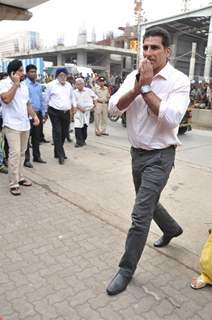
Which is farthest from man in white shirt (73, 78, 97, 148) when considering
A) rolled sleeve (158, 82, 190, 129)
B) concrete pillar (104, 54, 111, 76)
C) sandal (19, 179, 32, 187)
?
concrete pillar (104, 54, 111, 76)

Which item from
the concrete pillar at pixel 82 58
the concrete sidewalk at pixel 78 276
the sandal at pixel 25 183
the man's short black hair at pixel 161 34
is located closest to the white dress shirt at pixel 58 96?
the sandal at pixel 25 183

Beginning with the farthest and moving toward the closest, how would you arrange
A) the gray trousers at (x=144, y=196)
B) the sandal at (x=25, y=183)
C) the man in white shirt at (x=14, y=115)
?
1. the sandal at (x=25, y=183)
2. the man in white shirt at (x=14, y=115)
3. the gray trousers at (x=144, y=196)

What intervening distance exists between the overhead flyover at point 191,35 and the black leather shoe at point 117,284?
23.4 m

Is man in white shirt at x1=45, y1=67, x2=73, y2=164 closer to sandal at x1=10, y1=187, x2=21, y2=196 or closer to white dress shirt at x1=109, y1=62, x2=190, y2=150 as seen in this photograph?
sandal at x1=10, y1=187, x2=21, y2=196

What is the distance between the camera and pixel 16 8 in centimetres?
479

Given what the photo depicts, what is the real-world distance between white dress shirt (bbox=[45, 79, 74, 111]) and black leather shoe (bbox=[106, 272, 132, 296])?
4512 mm

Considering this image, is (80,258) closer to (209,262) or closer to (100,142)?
(209,262)

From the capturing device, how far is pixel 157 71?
8.58 feet

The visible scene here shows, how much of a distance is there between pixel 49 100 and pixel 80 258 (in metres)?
4.21

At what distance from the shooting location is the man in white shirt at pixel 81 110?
28.0 ft

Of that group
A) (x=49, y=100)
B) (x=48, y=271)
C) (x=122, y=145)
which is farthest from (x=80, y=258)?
(x=122, y=145)

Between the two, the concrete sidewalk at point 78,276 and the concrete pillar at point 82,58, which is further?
the concrete pillar at point 82,58

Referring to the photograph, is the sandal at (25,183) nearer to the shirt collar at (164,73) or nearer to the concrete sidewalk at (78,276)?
the concrete sidewalk at (78,276)

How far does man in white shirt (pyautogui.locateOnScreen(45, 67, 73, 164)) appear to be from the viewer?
669 centimetres
